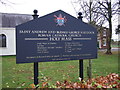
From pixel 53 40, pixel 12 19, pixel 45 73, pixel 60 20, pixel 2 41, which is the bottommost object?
pixel 45 73

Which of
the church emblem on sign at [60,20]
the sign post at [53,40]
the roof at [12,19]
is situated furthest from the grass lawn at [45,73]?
the roof at [12,19]

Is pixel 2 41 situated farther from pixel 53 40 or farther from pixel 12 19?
pixel 53 40

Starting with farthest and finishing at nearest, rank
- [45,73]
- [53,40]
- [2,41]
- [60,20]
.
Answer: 1. [2,41]
2. [45,73]
3. [60,20]
4. [53,40]

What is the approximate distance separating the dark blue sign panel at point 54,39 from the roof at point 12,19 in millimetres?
17402

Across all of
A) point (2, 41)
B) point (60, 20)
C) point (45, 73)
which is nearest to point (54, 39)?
point (60, 20)

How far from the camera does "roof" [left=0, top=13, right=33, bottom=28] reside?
20.6 metres

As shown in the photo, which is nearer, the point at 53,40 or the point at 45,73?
the point at 53,40

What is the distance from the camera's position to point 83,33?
527cm

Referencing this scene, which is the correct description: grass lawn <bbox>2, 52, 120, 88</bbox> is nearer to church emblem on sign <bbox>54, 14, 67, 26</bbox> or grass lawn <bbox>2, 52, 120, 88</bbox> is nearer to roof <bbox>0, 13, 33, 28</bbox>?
church emblem on sign <bbox>54, 14, 67, 26</bbox>

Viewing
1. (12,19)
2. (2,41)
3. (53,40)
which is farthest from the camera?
(12,19)

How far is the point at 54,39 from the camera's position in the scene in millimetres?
4723

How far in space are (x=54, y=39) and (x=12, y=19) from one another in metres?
18.6

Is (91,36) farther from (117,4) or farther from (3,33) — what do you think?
(3,33)

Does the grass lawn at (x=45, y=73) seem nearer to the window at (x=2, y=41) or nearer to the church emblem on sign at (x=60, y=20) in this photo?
the church emblem on sign at (x=60, y=20)
